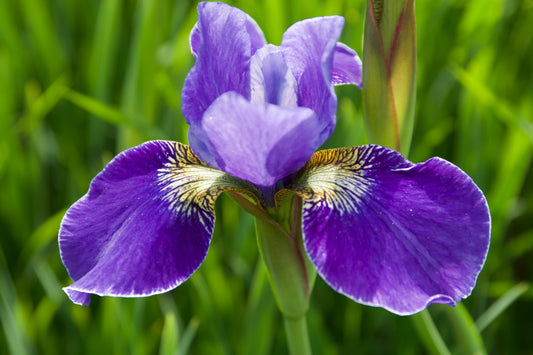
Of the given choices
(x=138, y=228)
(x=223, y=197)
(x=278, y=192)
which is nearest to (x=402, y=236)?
(x=278, y=192)

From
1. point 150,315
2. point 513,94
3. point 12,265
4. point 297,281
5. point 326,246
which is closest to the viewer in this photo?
point 326,246

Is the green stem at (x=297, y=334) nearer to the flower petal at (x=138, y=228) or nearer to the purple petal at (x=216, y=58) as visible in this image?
the flower petal at (x=138, y=228)

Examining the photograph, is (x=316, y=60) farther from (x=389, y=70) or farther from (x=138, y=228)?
(x=138, y=228)

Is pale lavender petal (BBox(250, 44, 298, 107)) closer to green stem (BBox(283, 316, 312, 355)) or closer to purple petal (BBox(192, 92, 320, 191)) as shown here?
purple petal (BBox(192, 92, 320, 191))

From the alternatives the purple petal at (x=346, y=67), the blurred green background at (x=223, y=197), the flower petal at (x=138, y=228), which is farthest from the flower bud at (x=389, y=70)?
the blurred green background at (x=223, y=197)

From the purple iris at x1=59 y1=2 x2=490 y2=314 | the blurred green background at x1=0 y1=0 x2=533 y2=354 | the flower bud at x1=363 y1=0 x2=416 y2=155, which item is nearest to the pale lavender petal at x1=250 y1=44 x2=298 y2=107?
the purple iris at x1=59 y1=2 x2=490 y2=314

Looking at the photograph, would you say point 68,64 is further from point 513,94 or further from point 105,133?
point 513,94

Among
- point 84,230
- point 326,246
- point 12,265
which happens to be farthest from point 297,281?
point 12,265
